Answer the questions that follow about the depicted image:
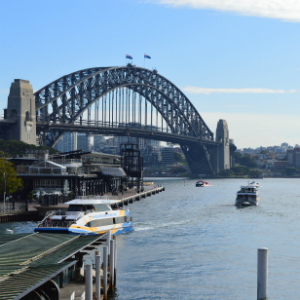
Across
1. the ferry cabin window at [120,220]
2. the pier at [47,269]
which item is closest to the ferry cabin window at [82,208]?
the ferry cabin window at [120,220]

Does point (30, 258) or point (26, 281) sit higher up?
point (30, 258)

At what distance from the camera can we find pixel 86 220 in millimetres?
39938

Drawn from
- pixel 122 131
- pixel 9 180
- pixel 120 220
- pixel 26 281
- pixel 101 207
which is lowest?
pixel 120 220

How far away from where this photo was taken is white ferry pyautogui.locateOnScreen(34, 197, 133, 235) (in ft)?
125

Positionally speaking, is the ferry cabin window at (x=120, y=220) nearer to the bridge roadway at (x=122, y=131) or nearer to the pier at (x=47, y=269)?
the pier at (x=47, y=269)

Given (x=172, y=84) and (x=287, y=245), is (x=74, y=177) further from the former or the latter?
(x=172, y=84)

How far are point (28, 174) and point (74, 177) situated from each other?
534 centimetres

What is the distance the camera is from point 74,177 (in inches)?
2640

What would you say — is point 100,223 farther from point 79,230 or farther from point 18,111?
point 18,111

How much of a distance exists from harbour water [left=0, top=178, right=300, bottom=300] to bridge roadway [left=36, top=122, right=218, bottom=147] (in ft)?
216

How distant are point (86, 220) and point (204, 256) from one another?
907cm

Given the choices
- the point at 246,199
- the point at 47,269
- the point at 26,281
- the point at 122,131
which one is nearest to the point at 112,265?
the point at 47,269

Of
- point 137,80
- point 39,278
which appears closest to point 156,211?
point 39,278

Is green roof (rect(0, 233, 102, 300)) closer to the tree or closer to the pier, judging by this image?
the pier
